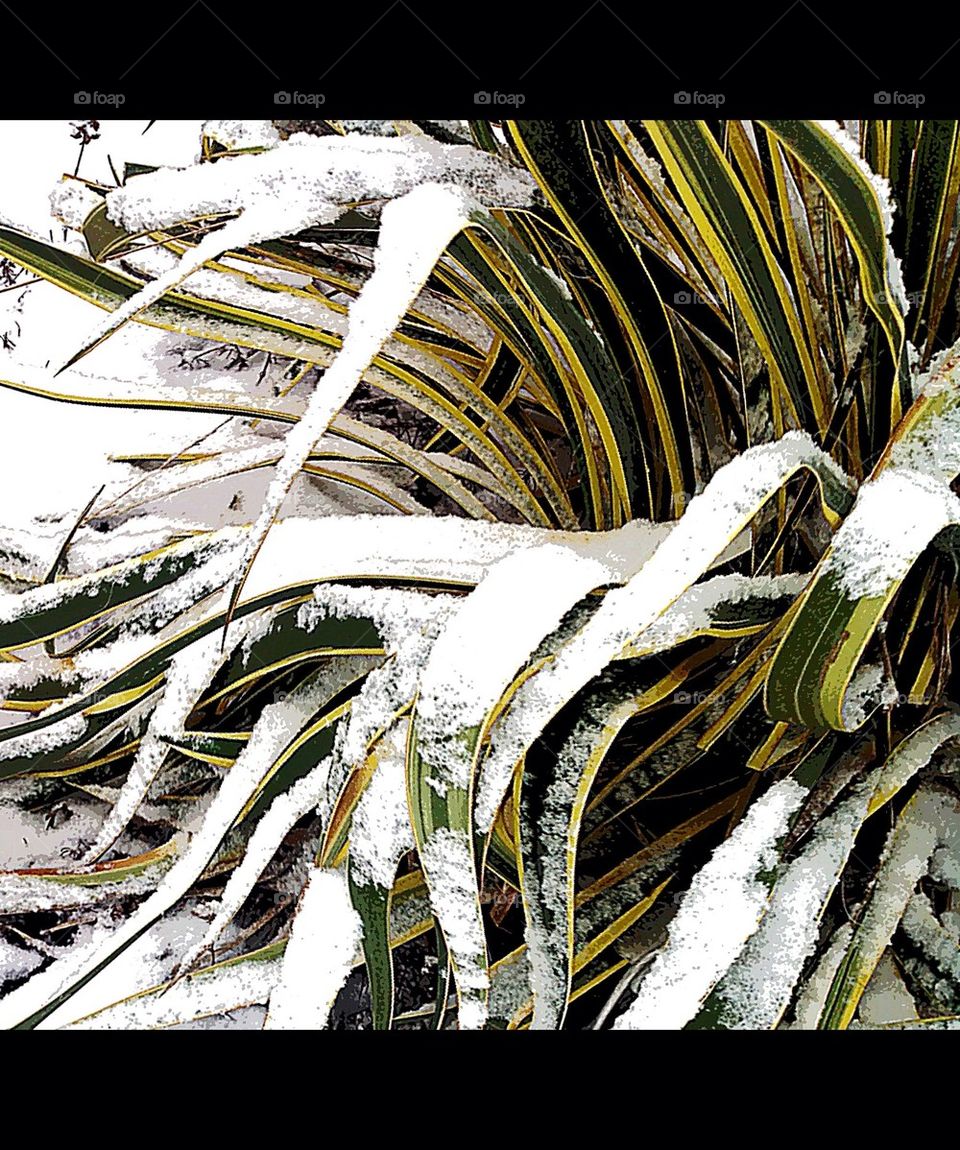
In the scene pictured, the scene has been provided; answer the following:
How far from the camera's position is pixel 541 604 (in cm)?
32

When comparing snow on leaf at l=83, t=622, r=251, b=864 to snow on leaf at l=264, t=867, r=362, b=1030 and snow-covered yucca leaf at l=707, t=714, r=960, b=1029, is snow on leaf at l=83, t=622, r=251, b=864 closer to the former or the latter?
snow on leaf at l=264, t=867, r=362, b=1030

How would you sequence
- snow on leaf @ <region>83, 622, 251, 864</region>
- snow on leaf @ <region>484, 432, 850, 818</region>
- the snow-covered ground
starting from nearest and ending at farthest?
snow on leaf @ <region>484, 432, 850, 818</region> → snow on leaf @ <region>83, 622, 251, 864</region> → the snow-covered ground

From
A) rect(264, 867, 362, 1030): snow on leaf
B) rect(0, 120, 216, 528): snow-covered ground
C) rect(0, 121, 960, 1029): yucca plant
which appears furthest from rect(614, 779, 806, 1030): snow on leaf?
rect(0, 120, 216, 528): snow-covered ground

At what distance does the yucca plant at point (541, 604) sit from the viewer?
32 cm

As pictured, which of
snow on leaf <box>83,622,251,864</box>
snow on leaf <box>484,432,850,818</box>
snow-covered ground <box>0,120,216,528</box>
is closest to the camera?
snow on leaf <box>484,432,850,818</box>

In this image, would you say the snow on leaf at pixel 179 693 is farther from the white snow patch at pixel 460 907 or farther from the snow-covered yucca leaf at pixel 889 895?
the snow-covered yucca leaf at pixel 889 895

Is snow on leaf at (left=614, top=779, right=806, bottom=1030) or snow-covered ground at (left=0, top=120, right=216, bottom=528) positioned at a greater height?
snow-covered ground at (left=0, top=120, right=216, bottom=528)

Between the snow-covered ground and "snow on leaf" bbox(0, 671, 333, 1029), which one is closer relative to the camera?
"snow on leaf" bbox(0, 671, 333, 1029)

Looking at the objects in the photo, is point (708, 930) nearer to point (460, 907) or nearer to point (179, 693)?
point (460, 907)

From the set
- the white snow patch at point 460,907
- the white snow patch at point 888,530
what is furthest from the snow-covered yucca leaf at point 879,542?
the white snow patch at point 460,907

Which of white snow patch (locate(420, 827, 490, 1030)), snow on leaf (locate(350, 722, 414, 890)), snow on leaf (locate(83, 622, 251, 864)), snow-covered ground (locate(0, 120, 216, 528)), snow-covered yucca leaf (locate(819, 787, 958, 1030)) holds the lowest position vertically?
snow-covered yucca leaf (locate(819, 787, 958, 1030))

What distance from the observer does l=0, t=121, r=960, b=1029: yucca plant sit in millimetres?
323

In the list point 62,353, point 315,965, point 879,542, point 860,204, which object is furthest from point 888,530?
point 62,353
